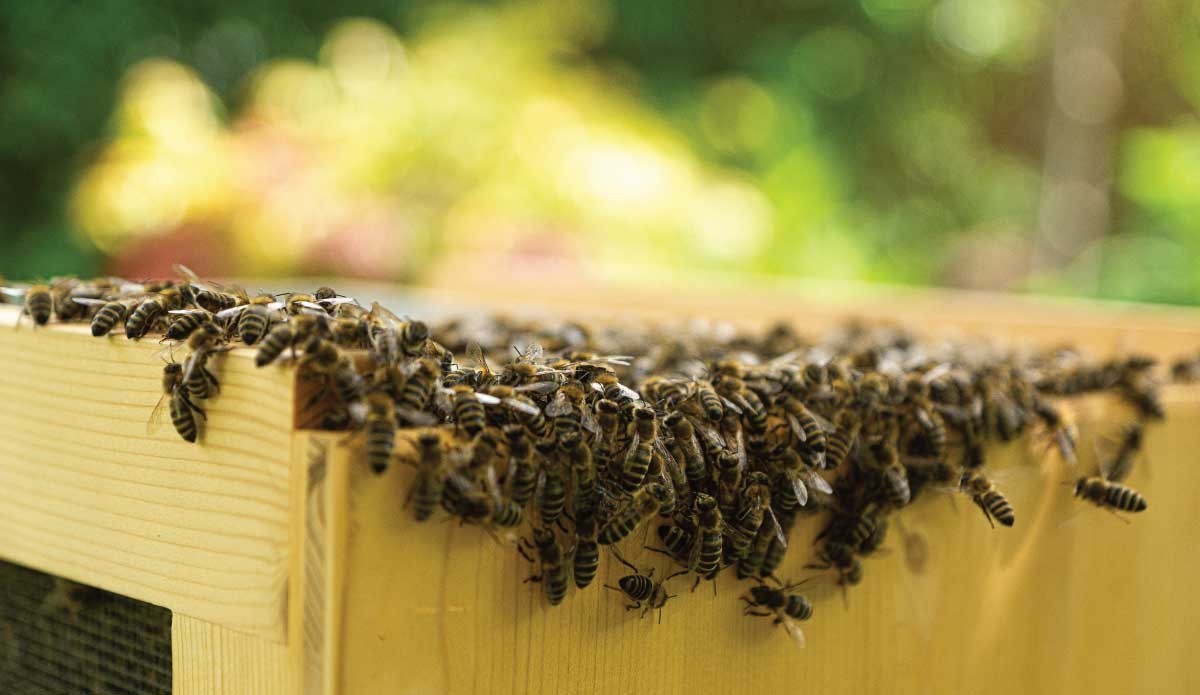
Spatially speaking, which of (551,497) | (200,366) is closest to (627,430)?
(551,497)

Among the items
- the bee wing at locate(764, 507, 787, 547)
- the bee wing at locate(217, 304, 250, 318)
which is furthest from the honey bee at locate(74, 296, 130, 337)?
the bee wing at locate(764, 507, 787, 547)

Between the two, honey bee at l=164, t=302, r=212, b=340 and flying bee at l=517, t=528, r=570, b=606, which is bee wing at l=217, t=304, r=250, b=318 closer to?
honey bee at l=164, t=302, r=212, b=340

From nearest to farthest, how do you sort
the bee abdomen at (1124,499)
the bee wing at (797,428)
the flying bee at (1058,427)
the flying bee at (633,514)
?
the flying bee at (633,514), the bee wing at (797,428), the bee abdomen at (1124,499), the flying bee at (1058,427)

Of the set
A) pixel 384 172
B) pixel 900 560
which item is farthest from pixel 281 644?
pixel 384 172

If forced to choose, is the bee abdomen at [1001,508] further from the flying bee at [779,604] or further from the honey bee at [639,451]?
the honey bee at [639,451]

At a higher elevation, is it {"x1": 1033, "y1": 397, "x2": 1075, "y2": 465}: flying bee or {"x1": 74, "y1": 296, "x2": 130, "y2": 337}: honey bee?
{"x1": 74, "y1": 296, "x2": 130, "y2": 337}: honey bee

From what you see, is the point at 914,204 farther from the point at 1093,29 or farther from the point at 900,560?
the point at 900,560

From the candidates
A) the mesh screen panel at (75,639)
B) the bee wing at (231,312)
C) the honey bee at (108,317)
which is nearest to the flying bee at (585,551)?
the bee wing at (231,312)
